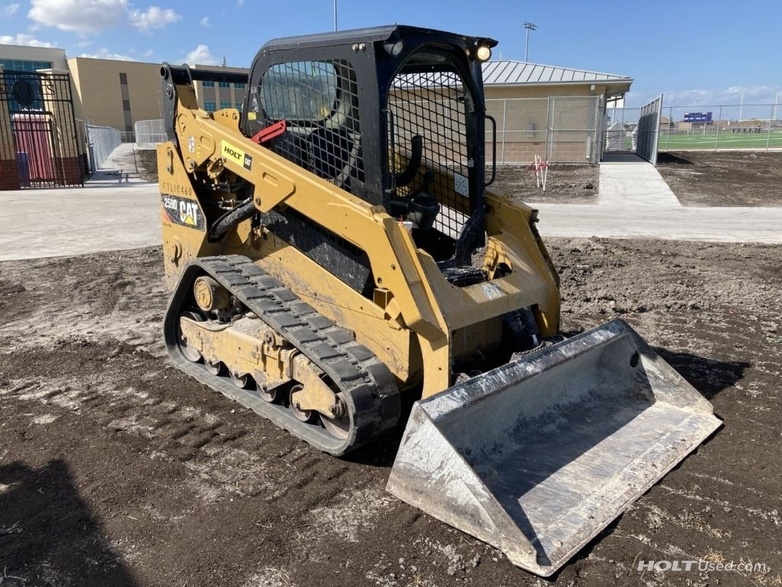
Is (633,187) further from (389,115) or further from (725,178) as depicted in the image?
(389,115)

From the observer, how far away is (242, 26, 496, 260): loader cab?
3.76 metres

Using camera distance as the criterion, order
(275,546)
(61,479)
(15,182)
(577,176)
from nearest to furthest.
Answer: (275,546) < (61,479) < (15,182) < (577,176)

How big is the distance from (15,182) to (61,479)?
18.2 m

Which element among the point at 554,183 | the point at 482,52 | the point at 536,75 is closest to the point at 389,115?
the point at 482,52

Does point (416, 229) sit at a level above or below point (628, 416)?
above

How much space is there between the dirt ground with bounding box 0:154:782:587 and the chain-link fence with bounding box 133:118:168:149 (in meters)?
36.8

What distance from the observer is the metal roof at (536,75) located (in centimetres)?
2467

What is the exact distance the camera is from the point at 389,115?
3.78 meters

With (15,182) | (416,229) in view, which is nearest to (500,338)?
(416,229)

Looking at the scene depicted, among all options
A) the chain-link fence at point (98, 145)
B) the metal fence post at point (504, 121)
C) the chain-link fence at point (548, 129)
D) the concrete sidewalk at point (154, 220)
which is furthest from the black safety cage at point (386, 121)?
the chain-link fence at point (98, 145)

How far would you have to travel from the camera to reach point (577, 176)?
20.9 m

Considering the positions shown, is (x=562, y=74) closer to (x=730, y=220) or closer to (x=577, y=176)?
(x=577, y=176)

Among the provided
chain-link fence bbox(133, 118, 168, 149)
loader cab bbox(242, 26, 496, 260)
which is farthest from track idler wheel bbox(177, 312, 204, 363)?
chain-link fence bbox(133, 118, 168, 149)

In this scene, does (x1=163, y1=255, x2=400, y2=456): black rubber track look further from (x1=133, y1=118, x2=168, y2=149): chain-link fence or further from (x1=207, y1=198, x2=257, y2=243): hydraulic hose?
(x1=133, y1=118, x2=168, y2=149): chain-link fence
